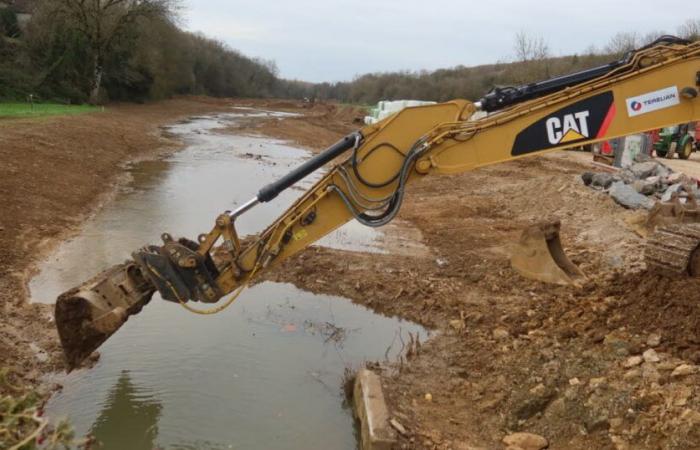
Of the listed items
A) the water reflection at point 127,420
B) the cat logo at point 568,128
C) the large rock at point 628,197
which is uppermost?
the cat logo at point 568,128

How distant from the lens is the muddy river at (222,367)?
5598 mm

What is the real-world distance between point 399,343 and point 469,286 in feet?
6.57

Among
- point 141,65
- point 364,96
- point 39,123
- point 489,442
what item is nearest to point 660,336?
point 489,442

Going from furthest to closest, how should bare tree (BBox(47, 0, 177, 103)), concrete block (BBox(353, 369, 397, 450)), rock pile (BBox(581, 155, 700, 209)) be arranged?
bare tree (BBox(47, 0, 177, 103)) < rock pile (BBox(581, 155, 700, 209)) < concrete block (BBox(353, 369, 397, 450))

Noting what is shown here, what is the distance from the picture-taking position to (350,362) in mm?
6992

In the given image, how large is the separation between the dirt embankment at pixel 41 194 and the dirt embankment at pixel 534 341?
137 inches

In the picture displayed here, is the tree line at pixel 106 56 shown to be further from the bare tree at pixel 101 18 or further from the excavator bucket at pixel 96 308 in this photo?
the excavator bucket at pixel 96 308

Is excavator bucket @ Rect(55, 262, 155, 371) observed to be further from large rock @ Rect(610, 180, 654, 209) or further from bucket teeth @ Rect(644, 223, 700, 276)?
large rock @ Rect(610, 180, 654, 209)

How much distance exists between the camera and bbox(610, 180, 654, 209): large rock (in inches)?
487

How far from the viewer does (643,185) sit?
44.1 ft

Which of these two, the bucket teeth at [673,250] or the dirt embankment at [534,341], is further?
the bucket teeth at [673,250]

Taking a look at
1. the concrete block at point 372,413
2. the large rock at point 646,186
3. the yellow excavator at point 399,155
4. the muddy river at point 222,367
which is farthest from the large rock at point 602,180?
the concrete block at point 372,413

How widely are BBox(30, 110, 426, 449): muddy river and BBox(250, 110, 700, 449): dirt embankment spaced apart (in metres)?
0.56

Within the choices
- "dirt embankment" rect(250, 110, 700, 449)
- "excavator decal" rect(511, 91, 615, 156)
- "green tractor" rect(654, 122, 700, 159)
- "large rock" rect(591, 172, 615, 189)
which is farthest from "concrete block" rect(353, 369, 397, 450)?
"green tractor" rect(654, 122, 700, 159)
